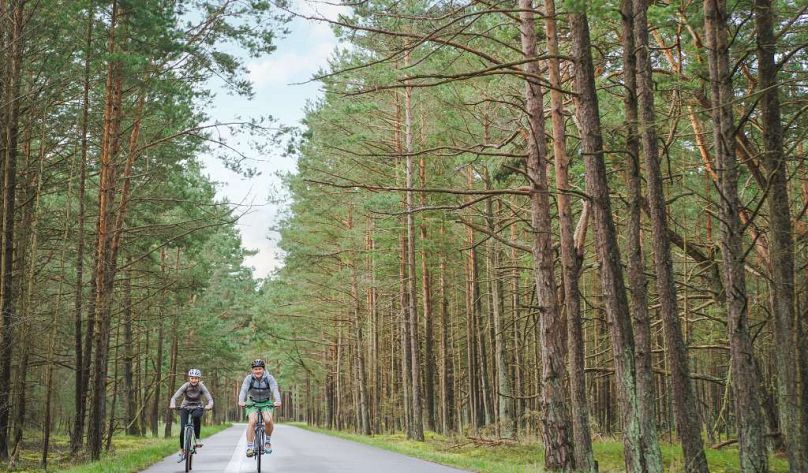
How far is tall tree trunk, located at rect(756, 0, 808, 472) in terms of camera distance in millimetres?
10375

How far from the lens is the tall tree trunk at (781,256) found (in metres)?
10.4

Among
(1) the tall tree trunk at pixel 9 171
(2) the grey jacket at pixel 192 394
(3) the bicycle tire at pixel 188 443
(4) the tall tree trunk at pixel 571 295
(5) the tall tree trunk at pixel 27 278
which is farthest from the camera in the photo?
(1) the tall tree trunk at pixel 9 171

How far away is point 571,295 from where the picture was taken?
1252 cm

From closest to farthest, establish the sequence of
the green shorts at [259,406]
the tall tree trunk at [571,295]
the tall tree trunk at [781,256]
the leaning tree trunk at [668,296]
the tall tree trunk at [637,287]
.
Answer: the tall tree trunk at [637,287] < the tall tree trunk at [781,256] < the leaning tree trunk at [668,296] < the tall tree trunk at [571,295] < the green shorts at [259,406]

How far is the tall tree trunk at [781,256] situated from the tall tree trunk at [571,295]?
2786mm

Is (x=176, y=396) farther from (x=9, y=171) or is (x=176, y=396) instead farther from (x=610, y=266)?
(x=610, y=266)

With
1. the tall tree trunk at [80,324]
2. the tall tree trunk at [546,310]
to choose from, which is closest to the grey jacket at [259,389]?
the tall tree trunk at [546,310]

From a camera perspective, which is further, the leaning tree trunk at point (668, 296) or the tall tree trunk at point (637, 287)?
the leaning tree trunk at point (668, 296)

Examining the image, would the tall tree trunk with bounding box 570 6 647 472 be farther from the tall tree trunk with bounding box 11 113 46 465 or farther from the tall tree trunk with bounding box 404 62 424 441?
the tall tree trunk with bounding box 404 62 424 441

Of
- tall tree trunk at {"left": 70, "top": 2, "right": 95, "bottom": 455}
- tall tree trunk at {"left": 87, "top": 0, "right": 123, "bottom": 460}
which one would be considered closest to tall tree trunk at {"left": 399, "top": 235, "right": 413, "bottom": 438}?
tall tree trunk at {"left": 87, "top": 0, "right": 123, "bottom": 460}

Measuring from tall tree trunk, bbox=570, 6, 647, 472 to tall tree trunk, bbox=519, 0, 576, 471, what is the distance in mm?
1320

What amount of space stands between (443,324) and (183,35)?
68.9ft

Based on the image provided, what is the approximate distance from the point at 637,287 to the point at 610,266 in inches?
20.7

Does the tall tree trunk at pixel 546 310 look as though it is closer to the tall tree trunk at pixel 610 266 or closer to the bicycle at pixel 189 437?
the tall tree trunk at pixel 610 266
